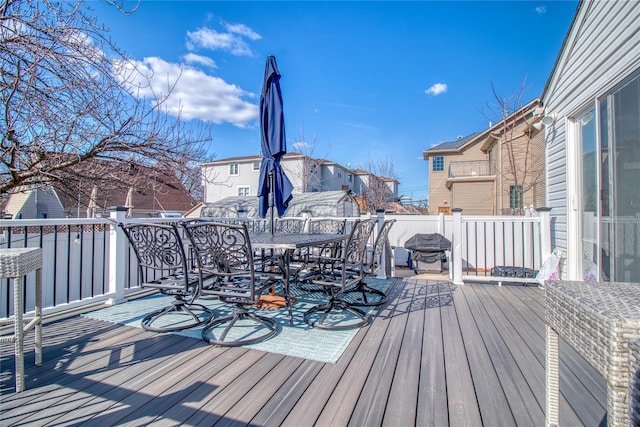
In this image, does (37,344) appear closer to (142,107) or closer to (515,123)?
(142,107)

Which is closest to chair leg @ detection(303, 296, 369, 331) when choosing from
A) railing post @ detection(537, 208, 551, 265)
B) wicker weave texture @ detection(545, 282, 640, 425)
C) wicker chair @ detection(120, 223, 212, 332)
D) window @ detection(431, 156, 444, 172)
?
wicker chair @ detection(120, 223, 212, 332)

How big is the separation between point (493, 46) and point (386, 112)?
29.9 feet

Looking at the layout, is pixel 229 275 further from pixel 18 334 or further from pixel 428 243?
pixel 428 243

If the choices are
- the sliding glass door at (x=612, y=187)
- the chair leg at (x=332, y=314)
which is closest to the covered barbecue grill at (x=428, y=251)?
the sliding glass door at (x=612, y=187)

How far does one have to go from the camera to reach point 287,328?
2.70m

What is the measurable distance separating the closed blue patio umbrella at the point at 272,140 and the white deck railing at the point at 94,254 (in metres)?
1.36

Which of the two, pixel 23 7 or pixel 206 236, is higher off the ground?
pixel 23 7

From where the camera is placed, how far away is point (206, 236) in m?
2.45

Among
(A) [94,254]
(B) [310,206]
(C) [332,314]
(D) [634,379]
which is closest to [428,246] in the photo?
(C) [332,314]

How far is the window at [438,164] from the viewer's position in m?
21.4

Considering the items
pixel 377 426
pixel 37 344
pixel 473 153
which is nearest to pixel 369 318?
pixel 377 426

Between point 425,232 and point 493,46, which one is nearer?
point 425,232

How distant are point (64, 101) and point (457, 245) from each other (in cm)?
536

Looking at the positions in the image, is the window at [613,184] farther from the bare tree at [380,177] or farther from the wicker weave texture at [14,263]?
the bare tree at [380,177]
